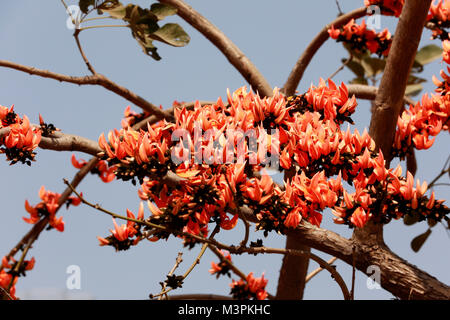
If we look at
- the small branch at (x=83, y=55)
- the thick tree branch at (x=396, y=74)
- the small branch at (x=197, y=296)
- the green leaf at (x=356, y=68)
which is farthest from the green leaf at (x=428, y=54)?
the small branch at (x=83, y=55)

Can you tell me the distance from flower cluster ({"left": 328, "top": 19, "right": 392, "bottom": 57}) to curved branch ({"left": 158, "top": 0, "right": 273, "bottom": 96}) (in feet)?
1.62

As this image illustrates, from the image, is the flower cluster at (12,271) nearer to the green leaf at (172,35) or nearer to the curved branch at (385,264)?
the green leaf at (172,35)

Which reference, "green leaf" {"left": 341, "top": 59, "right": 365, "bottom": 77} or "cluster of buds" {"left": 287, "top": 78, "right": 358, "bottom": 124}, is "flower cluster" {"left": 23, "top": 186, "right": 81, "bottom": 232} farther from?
"green leaf" {"left": 341, "top": 59, "right": 365, "bottom": 77}

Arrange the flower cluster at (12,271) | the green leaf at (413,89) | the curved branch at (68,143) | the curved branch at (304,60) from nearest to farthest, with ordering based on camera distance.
→ the curved branch at (68,143) < the flower cluster at (12,271) < the curved branch at (304,60) < the green leaf at (413,89)

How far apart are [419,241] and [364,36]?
1156 millimetres

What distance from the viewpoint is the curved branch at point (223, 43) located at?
125 inches

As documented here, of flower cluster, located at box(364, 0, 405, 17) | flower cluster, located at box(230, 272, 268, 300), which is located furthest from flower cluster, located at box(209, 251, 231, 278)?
flower cluster, located at box(364, 0, 405, 17)

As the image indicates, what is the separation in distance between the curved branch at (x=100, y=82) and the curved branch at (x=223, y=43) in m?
0.64

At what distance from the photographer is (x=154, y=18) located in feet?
7.84

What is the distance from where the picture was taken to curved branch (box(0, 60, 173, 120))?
236 centimetres

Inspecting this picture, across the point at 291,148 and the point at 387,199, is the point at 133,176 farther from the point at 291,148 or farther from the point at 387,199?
the point at 387,199

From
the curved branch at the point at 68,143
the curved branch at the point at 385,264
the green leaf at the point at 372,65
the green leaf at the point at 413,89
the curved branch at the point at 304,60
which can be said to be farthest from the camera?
the green leaf at the point at 413,89

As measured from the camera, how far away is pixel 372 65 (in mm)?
3592
